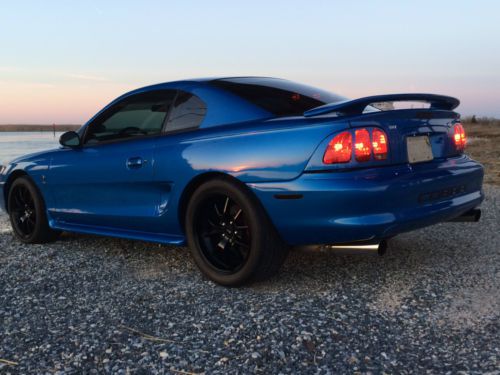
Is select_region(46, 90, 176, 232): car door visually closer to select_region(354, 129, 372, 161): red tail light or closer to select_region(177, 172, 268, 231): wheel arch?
select_region(177, 172, 268, 231): wheel arch

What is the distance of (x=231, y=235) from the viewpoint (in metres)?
3.63

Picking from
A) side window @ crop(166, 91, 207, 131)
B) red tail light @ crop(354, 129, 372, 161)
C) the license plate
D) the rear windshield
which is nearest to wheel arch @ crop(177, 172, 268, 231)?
side window @ crop(166, 91, 207, 131)

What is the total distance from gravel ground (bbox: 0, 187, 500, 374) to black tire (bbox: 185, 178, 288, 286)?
16cm

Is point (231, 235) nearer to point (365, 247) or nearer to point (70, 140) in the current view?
point (365, 247)

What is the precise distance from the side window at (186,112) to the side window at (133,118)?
0.09 m

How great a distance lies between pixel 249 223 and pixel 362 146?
34.3 inches

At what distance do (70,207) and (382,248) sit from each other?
→ 2.93 m

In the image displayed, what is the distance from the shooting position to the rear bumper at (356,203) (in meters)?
3.05

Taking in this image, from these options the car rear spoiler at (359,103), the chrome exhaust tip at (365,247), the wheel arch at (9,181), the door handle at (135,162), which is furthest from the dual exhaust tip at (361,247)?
the wheel arch at (9,181)

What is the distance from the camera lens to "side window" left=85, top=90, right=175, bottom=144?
4164mm

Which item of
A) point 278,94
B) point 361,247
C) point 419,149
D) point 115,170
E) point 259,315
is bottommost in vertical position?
point 259,315

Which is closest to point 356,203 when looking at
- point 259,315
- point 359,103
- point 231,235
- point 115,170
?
point 359,103

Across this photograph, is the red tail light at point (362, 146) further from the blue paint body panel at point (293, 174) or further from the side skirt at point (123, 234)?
the side skirt at point (123, 234)

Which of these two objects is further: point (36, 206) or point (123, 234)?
point (36, 206)
